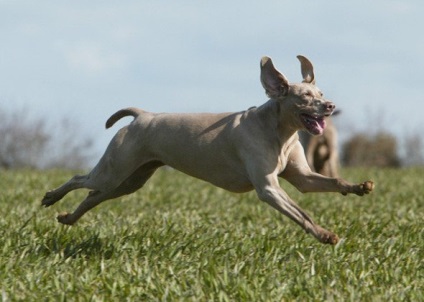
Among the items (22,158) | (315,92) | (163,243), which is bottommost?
(22,158)

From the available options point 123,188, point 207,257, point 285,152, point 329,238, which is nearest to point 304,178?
point 285,152

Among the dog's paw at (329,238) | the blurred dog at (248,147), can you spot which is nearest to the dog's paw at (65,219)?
the blurred dog at (248,147)

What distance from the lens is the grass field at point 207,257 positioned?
21.5 ft

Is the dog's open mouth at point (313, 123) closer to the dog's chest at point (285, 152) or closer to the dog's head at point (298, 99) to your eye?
the dog's head at point (298, 99)

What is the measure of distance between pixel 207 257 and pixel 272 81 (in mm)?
1369

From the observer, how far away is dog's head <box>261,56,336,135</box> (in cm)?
749

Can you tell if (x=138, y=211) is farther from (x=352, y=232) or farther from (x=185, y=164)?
(x=185, y=164)

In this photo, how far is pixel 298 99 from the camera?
7.57 m

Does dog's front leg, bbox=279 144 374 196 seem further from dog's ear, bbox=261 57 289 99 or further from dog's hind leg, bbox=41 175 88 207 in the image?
dog's hind leg, bbox=41 175 88 207

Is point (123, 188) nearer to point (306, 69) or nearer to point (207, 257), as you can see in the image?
point (207, 257)

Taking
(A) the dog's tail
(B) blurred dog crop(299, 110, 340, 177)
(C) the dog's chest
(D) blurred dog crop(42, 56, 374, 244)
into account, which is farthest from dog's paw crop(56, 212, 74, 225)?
(B) blurred dog crop(299, 110, 340, 177)

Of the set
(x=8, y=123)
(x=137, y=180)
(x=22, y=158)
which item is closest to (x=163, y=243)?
(x=137, y=180)

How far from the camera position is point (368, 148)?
5462cm

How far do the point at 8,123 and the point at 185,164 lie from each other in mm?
47136
